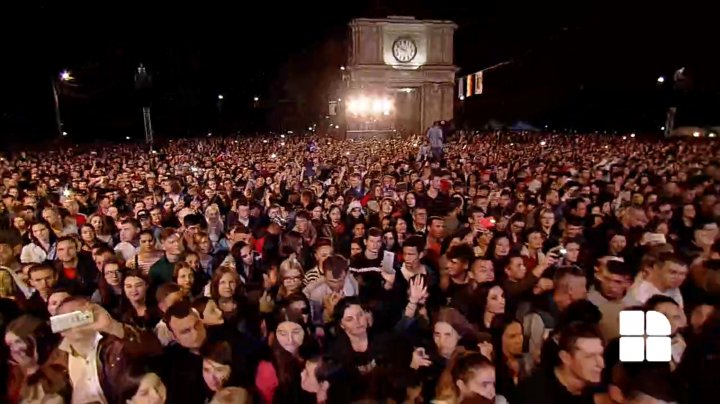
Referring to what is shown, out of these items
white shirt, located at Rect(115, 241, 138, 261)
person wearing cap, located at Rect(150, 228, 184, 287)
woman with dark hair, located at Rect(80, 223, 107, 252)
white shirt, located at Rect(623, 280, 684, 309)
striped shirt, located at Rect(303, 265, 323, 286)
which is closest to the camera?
white shirt, located at Rect(623, 280, 684, 309)

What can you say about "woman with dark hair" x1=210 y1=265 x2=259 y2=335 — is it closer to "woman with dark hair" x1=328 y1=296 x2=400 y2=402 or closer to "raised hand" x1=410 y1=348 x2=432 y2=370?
"woman with dark hair" x1=328 y1=296 x2=400 y2=402

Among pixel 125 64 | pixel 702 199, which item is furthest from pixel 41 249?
pixel 125 64

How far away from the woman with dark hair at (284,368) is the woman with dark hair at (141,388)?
731 mm

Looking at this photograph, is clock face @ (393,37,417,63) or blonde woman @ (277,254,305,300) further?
clock face @ (393,37,417,63)

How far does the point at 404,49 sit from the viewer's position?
41031mm

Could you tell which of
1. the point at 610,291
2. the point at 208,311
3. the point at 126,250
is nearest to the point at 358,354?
the point at 208,311

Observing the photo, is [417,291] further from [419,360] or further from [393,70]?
[393,70]

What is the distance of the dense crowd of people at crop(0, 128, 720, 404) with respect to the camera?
4.12 m

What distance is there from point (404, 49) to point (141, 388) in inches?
1539

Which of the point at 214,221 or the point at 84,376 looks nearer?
the point at 84,376

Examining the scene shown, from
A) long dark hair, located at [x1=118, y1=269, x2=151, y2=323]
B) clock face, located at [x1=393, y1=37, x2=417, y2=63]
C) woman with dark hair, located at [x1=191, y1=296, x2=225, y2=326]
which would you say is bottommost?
long dark hair, located at [x1=118, y1=269, x2=151, y2=323]

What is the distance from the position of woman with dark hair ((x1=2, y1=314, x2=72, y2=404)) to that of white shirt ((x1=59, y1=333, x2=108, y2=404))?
0.05 m

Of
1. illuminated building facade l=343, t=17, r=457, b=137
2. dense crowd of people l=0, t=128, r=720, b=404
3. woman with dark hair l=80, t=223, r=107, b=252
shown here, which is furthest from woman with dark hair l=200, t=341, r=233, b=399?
illuminated building facade l=343, t=17, r=457, b=137

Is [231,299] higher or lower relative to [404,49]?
lower
